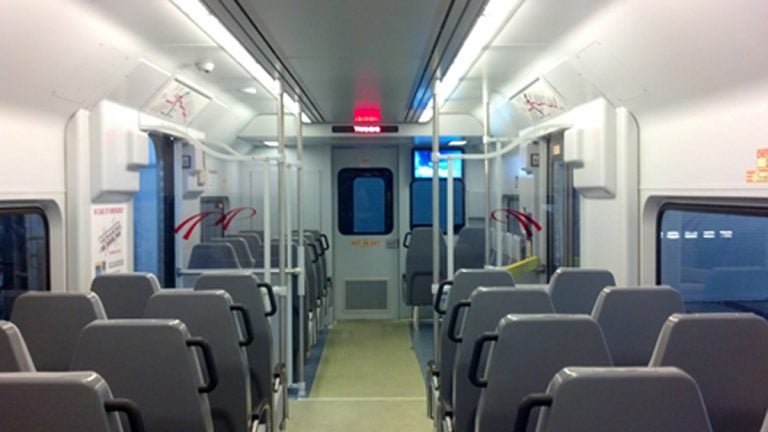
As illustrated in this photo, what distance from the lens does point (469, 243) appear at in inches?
288

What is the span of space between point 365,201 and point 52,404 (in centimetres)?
774

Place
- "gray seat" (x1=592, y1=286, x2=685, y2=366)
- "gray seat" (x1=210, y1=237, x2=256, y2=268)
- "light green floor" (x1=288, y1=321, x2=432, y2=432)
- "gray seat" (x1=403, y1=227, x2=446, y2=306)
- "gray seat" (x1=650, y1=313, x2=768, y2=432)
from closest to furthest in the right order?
1. "gray seat" (x1=650, y1=313, x2=768, y2=432)
2. "gray seat" (x1=592, y1=286, x2=685, y2=366)
3. "light green floor" (x1=288, y1=321, x2=432, y2=432)
4. "gray seat" (x1=210, y1=237, x2=256, y2=268)
5. "gray seat" (x1=403, y1=227, x2=446, y2=306)

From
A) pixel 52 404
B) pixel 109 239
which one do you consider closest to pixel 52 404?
pixel 52 404

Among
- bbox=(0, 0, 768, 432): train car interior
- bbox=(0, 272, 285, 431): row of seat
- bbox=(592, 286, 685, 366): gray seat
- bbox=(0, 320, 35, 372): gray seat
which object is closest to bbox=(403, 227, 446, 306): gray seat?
bbox=(0, 0, 768, 432): train car interior

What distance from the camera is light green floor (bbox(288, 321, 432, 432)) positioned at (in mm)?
4969

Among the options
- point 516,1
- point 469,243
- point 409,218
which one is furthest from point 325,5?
point 409,218

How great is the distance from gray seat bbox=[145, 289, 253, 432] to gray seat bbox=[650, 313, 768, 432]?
1743 mm

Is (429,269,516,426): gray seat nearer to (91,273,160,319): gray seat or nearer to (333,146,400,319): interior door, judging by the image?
(91,273,160,319): gray seat

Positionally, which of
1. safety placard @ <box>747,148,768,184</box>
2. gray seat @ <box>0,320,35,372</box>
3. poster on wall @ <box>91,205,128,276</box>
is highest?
safety placard @ <box>747,148,768,184</box>

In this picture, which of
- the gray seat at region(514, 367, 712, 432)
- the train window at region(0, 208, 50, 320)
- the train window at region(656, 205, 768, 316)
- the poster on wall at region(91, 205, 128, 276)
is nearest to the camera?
the gray seat at region(514, 367, 712, 432)

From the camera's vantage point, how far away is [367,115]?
725cm

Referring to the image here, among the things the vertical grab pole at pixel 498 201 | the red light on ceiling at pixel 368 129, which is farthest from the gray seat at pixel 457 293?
the red light on ceiling at pixel 368 129

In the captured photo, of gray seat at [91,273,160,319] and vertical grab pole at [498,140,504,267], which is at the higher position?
vertical grab pole at [498,140,504,267]

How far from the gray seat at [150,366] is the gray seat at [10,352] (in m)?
0.22
